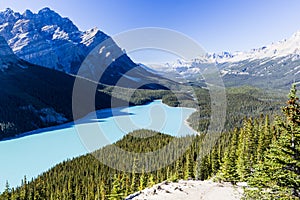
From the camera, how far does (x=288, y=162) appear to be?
11.9 metres

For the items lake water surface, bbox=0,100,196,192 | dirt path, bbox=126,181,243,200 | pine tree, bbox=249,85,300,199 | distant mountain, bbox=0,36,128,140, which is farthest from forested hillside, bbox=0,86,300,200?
distant mountain, bbox=0,36,128,140

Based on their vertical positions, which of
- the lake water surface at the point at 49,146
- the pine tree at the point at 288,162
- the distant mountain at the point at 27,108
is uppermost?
the distant mountain at the point at 27,108

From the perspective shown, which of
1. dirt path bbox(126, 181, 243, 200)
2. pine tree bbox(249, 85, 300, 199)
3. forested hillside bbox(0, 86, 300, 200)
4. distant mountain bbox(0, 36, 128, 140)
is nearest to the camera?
pine tree bbox(249, 85, 300, 199)

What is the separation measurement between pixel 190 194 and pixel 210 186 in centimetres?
382

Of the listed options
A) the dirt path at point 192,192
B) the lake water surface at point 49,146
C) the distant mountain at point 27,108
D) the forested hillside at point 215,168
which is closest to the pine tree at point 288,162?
the forested hillside at point 215,168

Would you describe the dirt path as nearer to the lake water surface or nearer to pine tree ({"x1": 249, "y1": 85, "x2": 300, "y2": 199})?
pine tree ({"x1": 249, "y1": 85, "x2": 300, "y2": 199})

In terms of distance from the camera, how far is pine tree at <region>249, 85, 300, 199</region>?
11.9m

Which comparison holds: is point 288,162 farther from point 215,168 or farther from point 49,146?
point 49,146

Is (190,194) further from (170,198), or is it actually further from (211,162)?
(211,162)

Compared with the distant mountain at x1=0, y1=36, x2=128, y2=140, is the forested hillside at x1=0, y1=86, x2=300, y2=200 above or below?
below

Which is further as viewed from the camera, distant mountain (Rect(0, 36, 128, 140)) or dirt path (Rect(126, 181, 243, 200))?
distant mountain (Rect(0, 36, 128, 140))

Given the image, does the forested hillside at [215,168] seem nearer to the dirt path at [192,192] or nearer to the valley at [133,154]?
the valley at [133,154]

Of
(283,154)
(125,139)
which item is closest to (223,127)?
(125,139)

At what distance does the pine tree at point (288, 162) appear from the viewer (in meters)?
11.9
